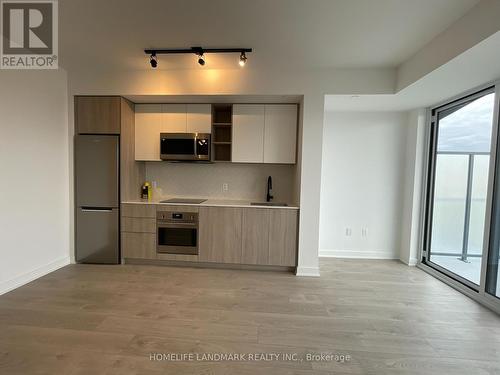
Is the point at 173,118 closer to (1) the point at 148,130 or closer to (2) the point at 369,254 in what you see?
(1) the point at 148,130

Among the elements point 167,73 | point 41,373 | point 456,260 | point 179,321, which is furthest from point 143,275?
point 456,260

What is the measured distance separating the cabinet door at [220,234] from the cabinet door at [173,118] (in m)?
1.25

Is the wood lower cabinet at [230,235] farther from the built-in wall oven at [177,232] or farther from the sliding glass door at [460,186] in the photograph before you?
the sliding glass door at [460,186]

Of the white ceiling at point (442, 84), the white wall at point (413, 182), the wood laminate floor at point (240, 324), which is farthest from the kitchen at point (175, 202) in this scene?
the white wall at point (413, 182)

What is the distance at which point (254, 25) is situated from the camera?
2332 mm

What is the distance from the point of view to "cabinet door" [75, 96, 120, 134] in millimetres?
3467

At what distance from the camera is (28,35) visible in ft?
8.48

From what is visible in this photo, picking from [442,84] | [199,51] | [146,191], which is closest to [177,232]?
[146,191]

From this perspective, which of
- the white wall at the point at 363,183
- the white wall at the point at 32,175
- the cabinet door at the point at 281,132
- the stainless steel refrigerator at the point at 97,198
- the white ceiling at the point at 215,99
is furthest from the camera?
the white wall at the point at 363,183

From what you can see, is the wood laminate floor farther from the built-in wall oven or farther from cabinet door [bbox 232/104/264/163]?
cabinet door [bbox 232/104/264/163]

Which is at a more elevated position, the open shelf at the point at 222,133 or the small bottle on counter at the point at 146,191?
the open shelf at the point at 222,133

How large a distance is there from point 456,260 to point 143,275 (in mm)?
4126

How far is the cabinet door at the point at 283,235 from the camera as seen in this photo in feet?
11.2

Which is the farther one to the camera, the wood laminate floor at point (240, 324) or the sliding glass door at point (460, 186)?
the sliding glass door at point (460, 186)
